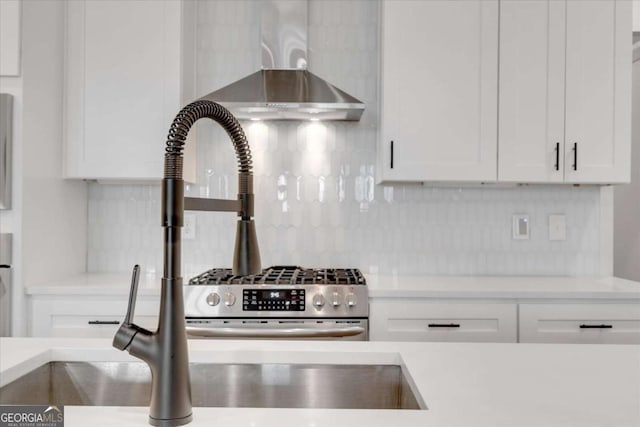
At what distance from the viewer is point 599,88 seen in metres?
2.66

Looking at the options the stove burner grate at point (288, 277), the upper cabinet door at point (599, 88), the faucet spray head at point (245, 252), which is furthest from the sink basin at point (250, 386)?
the upper cabinet door at point (599, 88)

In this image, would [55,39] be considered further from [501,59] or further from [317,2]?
[501,59]

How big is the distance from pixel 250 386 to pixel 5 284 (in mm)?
1681

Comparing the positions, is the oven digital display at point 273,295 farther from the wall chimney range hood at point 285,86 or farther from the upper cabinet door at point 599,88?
the upper cabinet door at point 599,88

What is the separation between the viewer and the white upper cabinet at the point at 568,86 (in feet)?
8.70

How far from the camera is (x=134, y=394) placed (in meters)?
1.20

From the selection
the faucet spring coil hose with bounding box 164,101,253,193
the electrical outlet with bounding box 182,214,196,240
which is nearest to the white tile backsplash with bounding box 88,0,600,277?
the electrical outlet with bounding box 182,214,196,240

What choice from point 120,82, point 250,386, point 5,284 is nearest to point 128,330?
point 250,386

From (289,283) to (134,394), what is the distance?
1258 millimetres

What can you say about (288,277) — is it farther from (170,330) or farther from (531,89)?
(170,330)

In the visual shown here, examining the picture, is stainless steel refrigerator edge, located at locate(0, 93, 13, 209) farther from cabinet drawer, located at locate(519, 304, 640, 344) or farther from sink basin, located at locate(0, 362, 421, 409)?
cabinet drawer, located at locate(519, 304, 640, 344)

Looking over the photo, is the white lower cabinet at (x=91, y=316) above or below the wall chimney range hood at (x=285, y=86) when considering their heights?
below

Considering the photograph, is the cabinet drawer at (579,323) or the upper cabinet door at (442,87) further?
the upper cabinet door at (442,87)

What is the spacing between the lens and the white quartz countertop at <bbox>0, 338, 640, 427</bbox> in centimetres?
83
